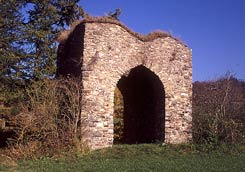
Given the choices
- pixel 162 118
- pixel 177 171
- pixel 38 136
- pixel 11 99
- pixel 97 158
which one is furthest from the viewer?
pixel 11 99

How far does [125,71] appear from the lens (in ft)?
46.1

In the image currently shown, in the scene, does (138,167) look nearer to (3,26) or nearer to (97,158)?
(97,158)

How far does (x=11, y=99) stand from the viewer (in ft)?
55.1

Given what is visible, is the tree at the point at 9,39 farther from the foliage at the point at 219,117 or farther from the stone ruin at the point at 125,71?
the foliage at the point at 219,117

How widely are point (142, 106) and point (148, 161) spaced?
6468 millimetres

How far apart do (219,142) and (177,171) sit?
4.87 metres

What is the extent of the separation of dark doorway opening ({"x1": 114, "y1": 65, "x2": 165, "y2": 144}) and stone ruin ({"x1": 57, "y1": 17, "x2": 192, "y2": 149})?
4 cm

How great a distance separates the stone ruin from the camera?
13.2 m

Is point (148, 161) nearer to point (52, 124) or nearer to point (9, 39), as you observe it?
point (52, 124)

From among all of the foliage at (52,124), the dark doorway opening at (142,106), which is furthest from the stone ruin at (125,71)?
the foliage at (52,124)

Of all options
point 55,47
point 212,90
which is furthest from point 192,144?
point 55,47

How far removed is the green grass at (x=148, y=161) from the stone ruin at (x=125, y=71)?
1126mm

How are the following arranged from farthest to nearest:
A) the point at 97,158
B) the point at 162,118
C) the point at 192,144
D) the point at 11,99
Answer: the point at 11,99 < the point at 162,118 < the point at 192,144 < the point at 97,158

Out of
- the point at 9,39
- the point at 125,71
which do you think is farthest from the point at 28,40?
the point at 125,71
